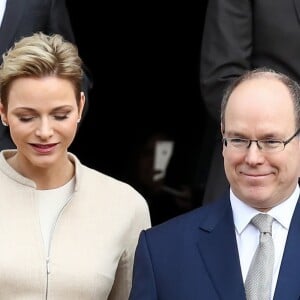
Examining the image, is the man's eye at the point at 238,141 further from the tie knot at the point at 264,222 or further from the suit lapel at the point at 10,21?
the suit lapel at the point at 10,21

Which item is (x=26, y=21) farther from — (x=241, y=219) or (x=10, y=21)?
(x=241, y=219)

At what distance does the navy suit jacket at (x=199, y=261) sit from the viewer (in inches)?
113

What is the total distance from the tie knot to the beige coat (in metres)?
0.57

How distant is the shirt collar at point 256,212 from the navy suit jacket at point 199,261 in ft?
0.05

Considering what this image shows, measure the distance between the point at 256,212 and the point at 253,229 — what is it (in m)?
0.05

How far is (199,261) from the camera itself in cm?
296

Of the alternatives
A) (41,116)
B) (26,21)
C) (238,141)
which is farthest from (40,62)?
(26,21)

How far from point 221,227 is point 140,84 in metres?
3.21

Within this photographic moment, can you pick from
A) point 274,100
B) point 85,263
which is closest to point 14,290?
point 85,263

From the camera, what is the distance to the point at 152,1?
19.6 feet

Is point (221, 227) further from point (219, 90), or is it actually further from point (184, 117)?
point (184, 117)

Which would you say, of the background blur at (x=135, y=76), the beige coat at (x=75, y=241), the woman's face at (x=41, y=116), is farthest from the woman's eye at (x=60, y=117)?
the background blur at (x=135, y=76)

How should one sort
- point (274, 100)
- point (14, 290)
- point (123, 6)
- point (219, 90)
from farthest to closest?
point (123, 6) < point (219, 90) < point (14, 290) < point (274, 100)

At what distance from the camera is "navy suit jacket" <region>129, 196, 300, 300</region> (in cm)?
287
